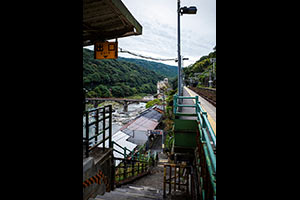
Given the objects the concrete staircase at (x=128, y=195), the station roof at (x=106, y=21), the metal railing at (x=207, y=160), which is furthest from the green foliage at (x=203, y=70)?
the metal railing at (x=207, y=160)

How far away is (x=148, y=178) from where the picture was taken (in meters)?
9.38

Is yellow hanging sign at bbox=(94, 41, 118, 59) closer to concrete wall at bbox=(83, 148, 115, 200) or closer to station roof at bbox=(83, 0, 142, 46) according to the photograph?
station roof at bbox=(83, 0, 142, 46)

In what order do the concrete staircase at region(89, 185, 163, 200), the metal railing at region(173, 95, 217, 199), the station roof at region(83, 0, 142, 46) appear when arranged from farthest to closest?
the concrete staircase at region(89, 185, 163, 200)
the station roof at region(83, 0, 142, 46)
the metal railing at region(173, 95, 217, 199)

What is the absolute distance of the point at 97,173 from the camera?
434 centimetres

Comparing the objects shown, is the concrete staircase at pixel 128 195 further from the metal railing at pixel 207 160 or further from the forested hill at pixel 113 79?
the forested hill at pixel 113 79

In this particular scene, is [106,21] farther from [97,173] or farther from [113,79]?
[113,79]

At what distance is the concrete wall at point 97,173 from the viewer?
386 cm

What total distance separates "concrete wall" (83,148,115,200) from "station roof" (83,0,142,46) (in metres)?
2.95

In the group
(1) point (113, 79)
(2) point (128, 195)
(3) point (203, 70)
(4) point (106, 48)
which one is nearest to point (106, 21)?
(4) point (106, 48)

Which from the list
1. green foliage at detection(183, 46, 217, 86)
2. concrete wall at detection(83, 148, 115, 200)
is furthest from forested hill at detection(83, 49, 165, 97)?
concrete wall at detection(83, 148, 115, 200)

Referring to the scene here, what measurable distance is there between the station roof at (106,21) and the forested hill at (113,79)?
124 ft

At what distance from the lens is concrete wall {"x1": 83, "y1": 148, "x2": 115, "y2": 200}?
3.86m
